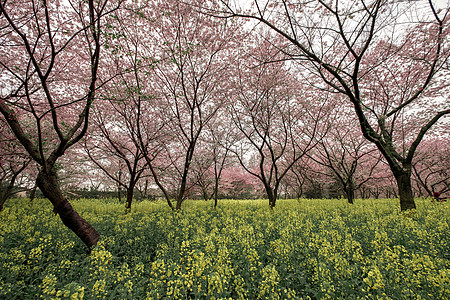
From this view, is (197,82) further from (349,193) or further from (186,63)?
(349,193)

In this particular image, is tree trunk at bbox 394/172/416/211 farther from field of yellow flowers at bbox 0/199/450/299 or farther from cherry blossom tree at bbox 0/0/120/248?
cherry blossom tree at bbox 0/0/120/248

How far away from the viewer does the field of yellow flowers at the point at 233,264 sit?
2711 millimetres

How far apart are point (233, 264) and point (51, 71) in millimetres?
12029

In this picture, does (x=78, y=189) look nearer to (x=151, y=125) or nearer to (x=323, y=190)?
(x=151, y=125)

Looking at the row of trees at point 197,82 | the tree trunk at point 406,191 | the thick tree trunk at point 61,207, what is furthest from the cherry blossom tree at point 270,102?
the thick tree trunk at point 61,207

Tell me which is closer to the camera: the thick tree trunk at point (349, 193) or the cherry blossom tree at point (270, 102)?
the cherry blossom tree at point (270, 102)

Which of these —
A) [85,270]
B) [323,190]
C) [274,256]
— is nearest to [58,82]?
[85,270]

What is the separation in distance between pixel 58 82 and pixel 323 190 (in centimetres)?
3808

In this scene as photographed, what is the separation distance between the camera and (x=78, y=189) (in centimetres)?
2566

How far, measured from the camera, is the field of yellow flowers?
271 cm

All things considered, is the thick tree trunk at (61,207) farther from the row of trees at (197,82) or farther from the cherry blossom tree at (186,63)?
the cherry blossom tree at (186,63)

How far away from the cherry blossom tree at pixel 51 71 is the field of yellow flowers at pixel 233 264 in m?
1.40

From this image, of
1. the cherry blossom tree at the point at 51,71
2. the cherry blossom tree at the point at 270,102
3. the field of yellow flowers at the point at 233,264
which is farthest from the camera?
the cherry blossom tree at the point at 270,102

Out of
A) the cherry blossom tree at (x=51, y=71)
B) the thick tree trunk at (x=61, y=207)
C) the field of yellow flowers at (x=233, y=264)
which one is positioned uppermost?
the cherry blossom tree at (x=51, y=71)
